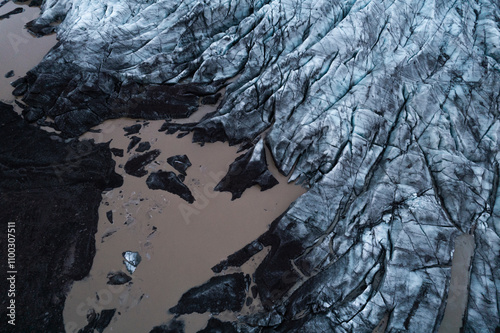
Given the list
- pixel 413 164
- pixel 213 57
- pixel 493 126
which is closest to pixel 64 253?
pixel 213 57

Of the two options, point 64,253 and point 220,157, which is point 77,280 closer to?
point 64,253

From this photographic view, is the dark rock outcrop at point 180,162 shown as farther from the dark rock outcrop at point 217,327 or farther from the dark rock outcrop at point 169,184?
the dark rock outcrop at point 217,327

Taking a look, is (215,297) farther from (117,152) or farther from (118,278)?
(117,152)

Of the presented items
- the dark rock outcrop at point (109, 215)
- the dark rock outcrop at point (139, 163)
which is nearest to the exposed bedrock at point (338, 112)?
→ the dark rock outcrop at point (139, 163)

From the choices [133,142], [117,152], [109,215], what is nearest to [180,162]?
[133,142]

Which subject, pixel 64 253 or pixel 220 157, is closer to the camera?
pixel 64 253

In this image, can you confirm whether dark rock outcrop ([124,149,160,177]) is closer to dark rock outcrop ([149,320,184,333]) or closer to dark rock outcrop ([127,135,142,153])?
dark rock outcrop ([127,135,142,153])
